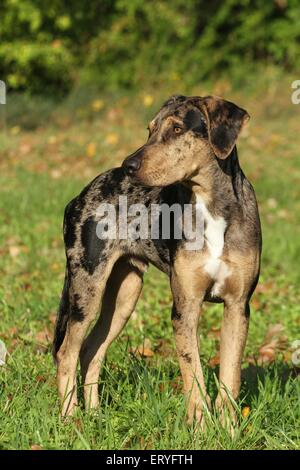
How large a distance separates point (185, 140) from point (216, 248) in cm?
62

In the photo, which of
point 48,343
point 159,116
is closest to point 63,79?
point 48,343

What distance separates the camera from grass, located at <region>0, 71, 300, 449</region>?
460cm

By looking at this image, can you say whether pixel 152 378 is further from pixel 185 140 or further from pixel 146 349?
pixel 185 140

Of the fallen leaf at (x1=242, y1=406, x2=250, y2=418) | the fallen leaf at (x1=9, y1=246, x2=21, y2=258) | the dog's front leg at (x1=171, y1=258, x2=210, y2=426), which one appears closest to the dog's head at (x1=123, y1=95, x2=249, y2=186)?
the dog's front leg at (x1=171, y1=258, x2=210, y2=426)

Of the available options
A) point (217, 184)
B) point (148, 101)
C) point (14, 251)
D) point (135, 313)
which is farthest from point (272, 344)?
point (148, 101)

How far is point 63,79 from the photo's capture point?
18969mm

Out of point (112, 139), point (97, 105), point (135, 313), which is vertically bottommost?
point (135, 313)

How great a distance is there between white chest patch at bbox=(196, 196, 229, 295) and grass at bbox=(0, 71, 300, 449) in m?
0.68

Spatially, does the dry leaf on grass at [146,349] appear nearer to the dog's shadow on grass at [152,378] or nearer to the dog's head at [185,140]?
the dog's shadow on grass at [152,378]

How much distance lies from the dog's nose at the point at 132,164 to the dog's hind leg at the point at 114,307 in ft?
3.60

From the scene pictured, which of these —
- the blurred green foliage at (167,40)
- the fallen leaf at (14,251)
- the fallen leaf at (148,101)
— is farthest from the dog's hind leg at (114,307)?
the blurred green foliage at (167,40)

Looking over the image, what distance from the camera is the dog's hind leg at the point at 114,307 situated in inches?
222

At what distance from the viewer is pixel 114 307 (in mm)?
5738

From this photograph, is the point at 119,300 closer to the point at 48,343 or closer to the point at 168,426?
the point at 48,343
